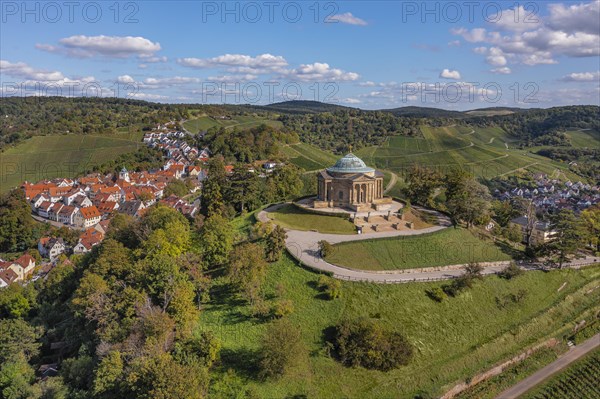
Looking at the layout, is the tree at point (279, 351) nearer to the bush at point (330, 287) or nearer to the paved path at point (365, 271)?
the bush at point (330, 287)

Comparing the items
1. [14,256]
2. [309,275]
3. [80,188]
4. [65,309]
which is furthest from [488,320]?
[80,188]

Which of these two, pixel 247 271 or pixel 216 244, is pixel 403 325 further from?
pixel 216 244

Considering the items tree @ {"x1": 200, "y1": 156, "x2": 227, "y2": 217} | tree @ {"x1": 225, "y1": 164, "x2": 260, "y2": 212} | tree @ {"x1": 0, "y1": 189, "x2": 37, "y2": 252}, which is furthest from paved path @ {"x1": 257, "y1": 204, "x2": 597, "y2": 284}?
tree @ {"x1": 0, "y1": 189, "x2": 37, "y2": 252}

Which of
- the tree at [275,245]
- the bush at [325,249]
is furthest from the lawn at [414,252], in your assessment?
the tree at [275,245]

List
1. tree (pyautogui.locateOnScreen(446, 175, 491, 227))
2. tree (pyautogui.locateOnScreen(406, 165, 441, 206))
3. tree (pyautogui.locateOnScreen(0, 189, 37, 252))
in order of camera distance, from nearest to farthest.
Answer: tree (pyautogui.locateOnScreen(446, 175, 491, 227)), tree (pyautogui.locateOnScreen(406, 165, 441, 206)), tree (pyautogui.locateOnScreen(0, 189, 37, 252))

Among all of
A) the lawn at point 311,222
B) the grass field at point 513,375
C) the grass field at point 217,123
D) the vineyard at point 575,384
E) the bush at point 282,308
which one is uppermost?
the grass field at point 217,123

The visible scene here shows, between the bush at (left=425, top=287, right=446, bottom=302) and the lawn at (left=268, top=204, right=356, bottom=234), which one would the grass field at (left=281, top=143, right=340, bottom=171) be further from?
the bush at (left=425, top=287, right=446, bottom=302)

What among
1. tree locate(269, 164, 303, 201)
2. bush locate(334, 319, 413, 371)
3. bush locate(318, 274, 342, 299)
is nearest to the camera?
bush locate(334, 319, 413, 371)

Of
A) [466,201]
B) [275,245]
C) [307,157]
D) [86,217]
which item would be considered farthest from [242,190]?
[307,157]
